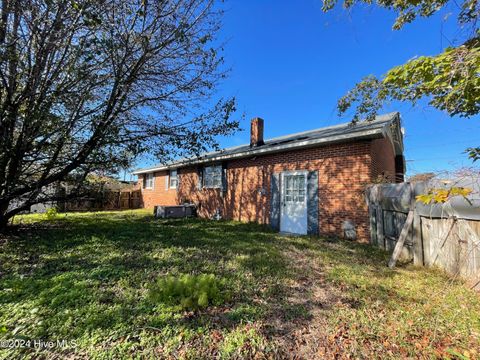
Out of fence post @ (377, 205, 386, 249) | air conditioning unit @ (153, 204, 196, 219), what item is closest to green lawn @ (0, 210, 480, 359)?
fence post @ (377, 205, 386, 249)

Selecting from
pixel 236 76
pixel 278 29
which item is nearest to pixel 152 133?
pixel 236 76

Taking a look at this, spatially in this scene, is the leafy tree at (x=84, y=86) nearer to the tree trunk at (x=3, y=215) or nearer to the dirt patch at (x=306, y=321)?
the tree trunk at (x=3, y=215)

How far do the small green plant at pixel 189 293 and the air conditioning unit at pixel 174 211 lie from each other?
858cm

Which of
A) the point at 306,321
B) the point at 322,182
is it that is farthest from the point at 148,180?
the point at 306,321

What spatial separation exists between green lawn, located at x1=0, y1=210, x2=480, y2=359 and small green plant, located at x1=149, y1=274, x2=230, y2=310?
0.06m

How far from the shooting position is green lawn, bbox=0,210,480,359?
2.14 meters

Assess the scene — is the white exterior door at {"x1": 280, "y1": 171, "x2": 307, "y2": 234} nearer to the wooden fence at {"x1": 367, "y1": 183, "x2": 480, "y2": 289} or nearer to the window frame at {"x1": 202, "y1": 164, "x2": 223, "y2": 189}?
the wooden fence at {"x1": 367, "y1": 183, "x2": 480, "y2": 289}

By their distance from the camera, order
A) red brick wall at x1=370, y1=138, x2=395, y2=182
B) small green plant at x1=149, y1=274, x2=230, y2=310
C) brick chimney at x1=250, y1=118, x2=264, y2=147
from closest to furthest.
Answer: small green plant at x1=149, y1=274, x2=230, y2=310
red brick wall at x1=370, y1=138, x2=395, y2=182
brick chimney at x1=250, y1=118, x2=264, y2=147

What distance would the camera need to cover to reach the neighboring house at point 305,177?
676 centimetres

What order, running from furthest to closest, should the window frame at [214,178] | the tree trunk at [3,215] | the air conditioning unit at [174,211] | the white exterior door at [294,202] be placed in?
the window frame at [214,178]
the air conditioning unit at [174,211]
the white exterior door at [294,202]
the tree trunk at [3,215]

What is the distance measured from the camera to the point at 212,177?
39.1 ft

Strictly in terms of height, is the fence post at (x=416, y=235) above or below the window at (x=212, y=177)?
below

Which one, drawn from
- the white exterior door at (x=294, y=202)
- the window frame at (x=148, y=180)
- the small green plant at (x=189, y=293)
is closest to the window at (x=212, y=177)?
the white exterior door at (x=294, y=202)

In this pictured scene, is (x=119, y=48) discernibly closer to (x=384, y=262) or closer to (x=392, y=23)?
(x=392, y=23)
